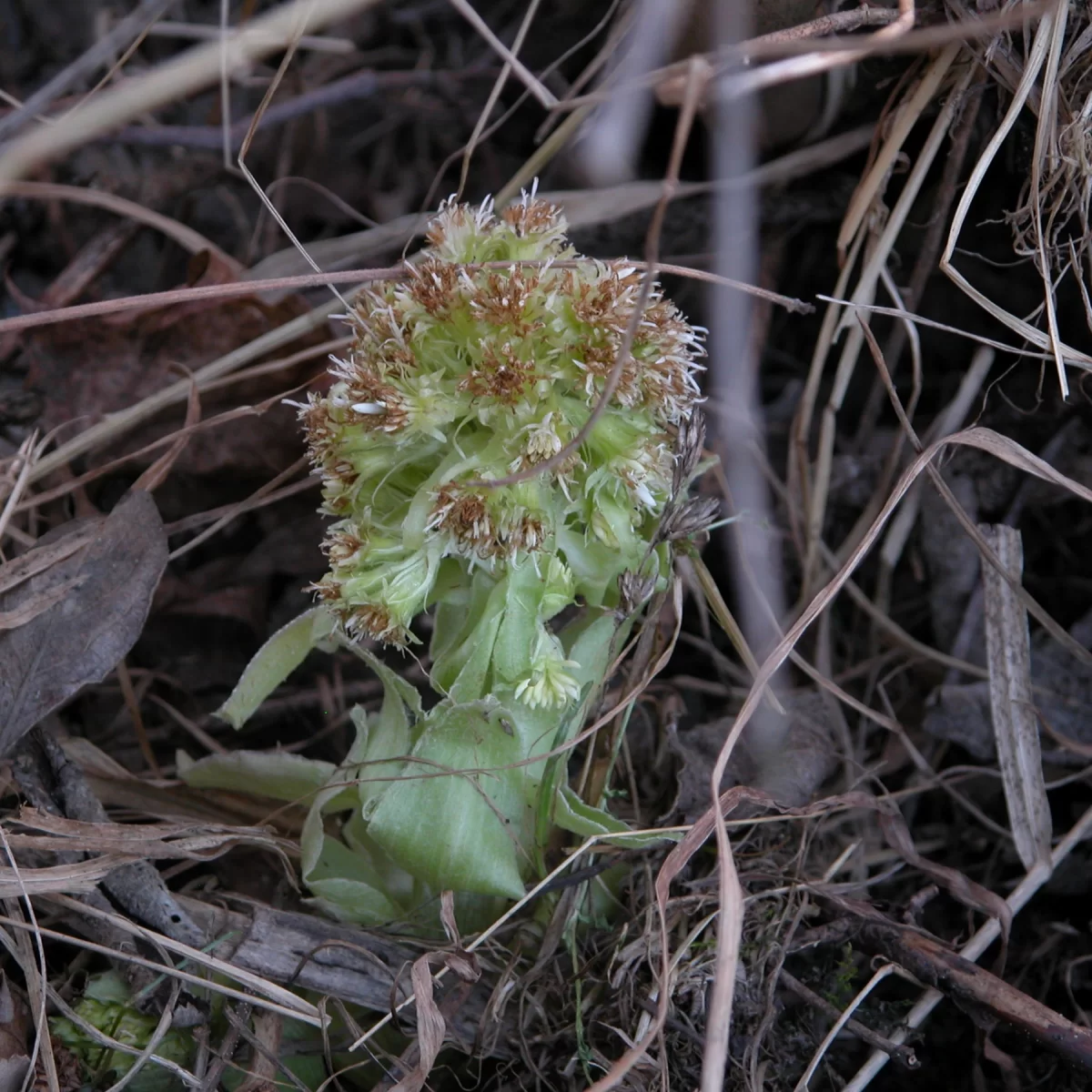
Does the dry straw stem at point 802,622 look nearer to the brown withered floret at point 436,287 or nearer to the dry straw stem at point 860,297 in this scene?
the dry straw stem at point 860,297

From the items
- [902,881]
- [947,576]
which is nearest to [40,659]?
[902,881]

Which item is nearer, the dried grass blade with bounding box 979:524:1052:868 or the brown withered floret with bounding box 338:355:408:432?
the brown withered floret with bounding box 338:355:408:432

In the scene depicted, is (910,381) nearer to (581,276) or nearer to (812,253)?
(812,253)

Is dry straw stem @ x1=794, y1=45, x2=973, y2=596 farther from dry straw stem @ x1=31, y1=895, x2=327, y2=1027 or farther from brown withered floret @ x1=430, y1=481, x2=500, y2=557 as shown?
dry straw stem @ x1=31, y1=895, x2=327, y2=1027

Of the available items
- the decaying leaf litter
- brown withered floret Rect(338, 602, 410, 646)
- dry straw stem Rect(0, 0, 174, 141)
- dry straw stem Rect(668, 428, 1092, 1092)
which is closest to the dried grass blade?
the decaying leaf litter

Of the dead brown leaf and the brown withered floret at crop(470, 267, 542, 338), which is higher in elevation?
the brown withered floret at crop(470, 267, 542, 338)

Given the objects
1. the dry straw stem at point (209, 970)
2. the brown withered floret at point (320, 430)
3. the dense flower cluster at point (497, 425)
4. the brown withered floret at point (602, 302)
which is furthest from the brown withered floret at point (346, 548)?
the dry straw stem at point (209, 970)
